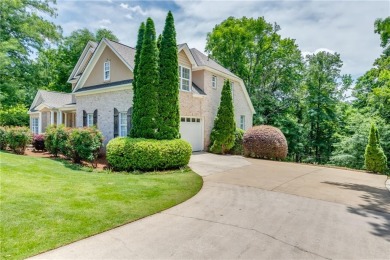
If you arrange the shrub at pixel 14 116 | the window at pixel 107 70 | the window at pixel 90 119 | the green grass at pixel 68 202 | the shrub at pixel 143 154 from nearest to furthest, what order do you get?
the green grass at pixel 68 202
the shrub at pixel 143 154
the window at pixel 107 70
the window at pixel 90 119
the shrub at pixel 14 116

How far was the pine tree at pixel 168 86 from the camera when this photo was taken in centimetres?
1178

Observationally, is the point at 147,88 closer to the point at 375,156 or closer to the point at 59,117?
the point at 375,156

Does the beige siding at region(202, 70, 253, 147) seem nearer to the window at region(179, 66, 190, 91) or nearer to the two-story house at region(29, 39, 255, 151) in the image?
the two-story house at region(29, 39, 255, 151)

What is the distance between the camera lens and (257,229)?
4531 mm

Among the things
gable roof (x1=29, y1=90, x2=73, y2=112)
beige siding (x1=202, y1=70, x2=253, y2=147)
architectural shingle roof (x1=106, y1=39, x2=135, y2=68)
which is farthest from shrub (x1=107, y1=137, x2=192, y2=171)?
gable roof (x1=29, y1=90, x2=73, y2=112)

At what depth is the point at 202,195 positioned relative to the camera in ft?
22.5

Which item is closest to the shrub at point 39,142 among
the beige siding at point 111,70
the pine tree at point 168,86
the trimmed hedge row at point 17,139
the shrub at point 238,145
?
the trimmed hedge row at point 17,139

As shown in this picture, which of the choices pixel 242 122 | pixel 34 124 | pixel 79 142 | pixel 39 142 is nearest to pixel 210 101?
pixel 242 122

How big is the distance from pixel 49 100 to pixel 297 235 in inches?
968

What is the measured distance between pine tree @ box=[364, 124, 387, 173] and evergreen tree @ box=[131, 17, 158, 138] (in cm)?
1092

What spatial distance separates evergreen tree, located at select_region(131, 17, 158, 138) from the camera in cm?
1139

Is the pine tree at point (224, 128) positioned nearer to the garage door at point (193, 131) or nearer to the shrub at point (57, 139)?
the garage door at point (193, 131)

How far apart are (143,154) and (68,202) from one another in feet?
15.0

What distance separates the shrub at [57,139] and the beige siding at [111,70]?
4453mm
